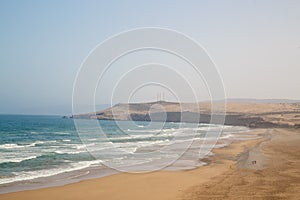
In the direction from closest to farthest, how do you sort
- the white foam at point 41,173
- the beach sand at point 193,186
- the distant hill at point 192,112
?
the beach sand at point 193,186 → the white foam at point 41,173 → the distant hill at point 192,112

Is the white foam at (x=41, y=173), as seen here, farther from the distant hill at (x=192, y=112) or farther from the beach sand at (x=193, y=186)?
the distant hill at (x=192, y=112)

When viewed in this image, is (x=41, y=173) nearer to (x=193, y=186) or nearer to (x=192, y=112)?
(x=193, y=186)

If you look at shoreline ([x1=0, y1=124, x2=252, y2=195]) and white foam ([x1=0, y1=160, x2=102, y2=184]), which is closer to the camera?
shoreline ([x1=0, y1=124, x2=252, y2=195])

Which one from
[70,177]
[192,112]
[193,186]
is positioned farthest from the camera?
[192,112]

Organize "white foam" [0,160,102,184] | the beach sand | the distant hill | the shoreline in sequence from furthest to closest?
the distant hill, "white foam" [0,160,102,184], the shoreline, the beach sand

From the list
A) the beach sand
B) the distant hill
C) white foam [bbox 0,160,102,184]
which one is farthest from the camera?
the distant hill

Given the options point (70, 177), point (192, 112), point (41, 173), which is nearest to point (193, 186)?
point (70, 177)

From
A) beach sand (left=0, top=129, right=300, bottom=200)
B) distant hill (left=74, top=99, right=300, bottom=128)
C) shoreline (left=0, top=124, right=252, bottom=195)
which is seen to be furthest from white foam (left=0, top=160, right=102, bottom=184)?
distant hill (left=74, top=99, right=300, bottom=128)

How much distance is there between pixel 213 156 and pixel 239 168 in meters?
6.36

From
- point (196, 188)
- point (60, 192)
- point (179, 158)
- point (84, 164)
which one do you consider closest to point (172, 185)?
point (196, 188)

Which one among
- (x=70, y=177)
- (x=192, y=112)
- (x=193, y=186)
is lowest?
(x=193, y=186)

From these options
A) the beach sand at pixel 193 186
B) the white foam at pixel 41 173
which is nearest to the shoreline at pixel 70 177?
the white foam at pixel 41 173

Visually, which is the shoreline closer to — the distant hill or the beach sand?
the beach sand

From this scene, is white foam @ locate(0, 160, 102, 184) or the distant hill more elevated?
the distant hill
